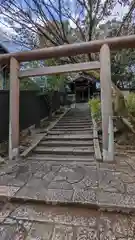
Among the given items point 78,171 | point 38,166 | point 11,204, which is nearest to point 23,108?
point 38,166

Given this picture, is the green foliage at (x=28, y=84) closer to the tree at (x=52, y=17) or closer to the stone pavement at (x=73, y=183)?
the tree at (x=52, y=17)

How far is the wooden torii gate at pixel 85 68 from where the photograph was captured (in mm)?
4051

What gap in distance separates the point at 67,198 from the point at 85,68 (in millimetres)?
2871

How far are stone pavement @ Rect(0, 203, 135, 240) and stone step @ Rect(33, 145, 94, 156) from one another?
2284mm

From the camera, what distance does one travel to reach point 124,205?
7.86 ft

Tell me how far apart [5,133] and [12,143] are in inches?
33.9

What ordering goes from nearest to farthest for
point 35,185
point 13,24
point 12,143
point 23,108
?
point 35,185 → point 12,143 → point 23,108 → point 13,24

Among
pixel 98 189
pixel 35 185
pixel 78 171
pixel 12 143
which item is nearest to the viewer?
pixel 98 189

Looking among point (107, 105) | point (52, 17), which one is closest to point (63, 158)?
point (107, 105)

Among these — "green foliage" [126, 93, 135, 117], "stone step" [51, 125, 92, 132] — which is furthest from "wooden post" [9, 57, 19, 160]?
"green foliage" [126, 93, 135, 117]

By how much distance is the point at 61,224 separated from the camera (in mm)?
2229

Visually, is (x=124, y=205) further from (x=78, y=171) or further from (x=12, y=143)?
(x=12, y=143)

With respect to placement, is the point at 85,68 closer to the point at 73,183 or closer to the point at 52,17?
the point at 73,183

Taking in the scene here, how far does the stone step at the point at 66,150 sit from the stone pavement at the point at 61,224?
2.28 meters
